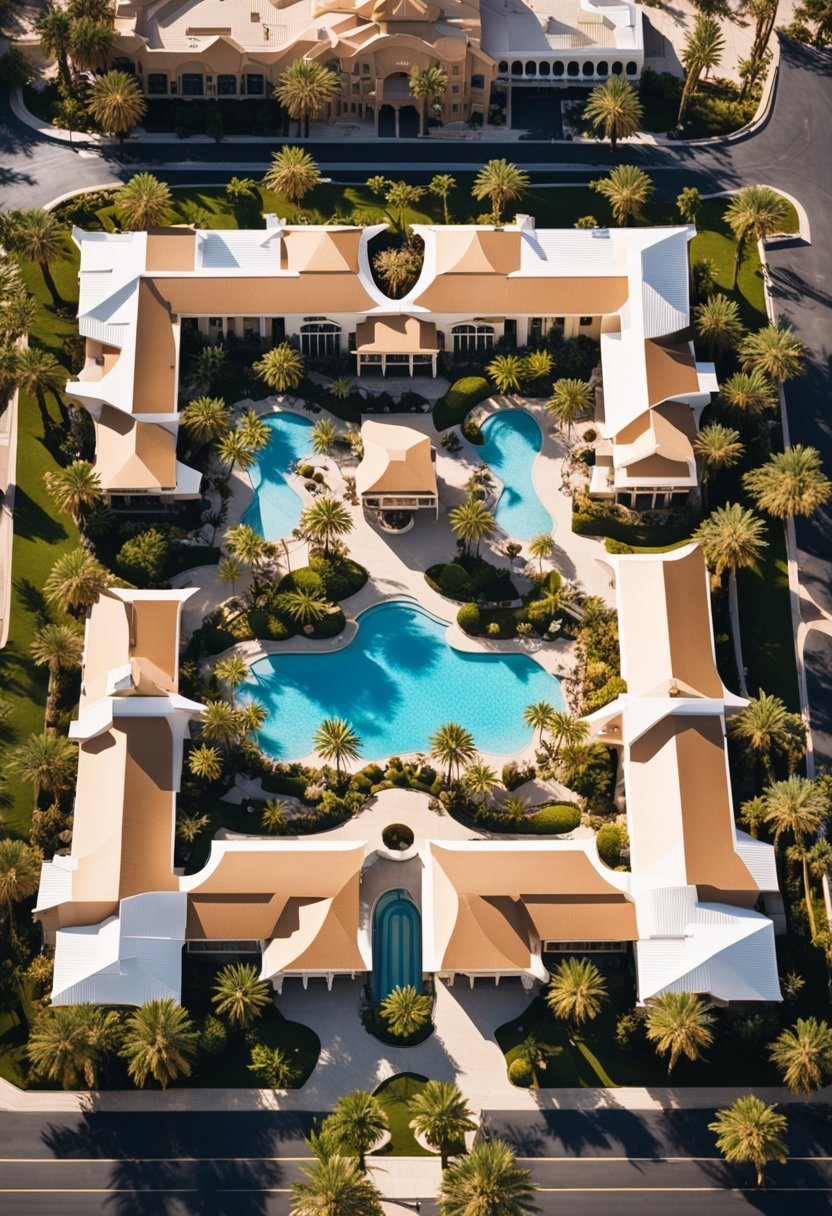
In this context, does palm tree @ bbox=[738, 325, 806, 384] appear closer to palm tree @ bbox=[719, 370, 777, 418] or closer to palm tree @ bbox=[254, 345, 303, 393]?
palm tree @ bbox=[719, 370, 777, 418]

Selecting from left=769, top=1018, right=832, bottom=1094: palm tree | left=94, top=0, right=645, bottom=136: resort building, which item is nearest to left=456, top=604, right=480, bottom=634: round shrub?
left=769, top=1018, right=832, bottom=1094: palm tree

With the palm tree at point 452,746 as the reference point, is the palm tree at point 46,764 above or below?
below

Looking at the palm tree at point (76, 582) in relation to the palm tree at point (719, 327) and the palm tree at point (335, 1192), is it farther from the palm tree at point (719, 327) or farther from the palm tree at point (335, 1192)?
the palm tree at point (719, 327)

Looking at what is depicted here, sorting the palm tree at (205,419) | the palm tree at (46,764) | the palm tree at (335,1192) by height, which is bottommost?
the palm tree at (335,1192)

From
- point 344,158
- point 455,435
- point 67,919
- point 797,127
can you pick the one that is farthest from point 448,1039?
point 797,127

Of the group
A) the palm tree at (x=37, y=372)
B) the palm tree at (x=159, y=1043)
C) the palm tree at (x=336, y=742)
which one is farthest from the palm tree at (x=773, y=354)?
the palm tree at (x=159, y=1043)

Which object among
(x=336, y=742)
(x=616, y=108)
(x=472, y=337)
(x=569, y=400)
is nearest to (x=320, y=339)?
(x=472, y=337)
